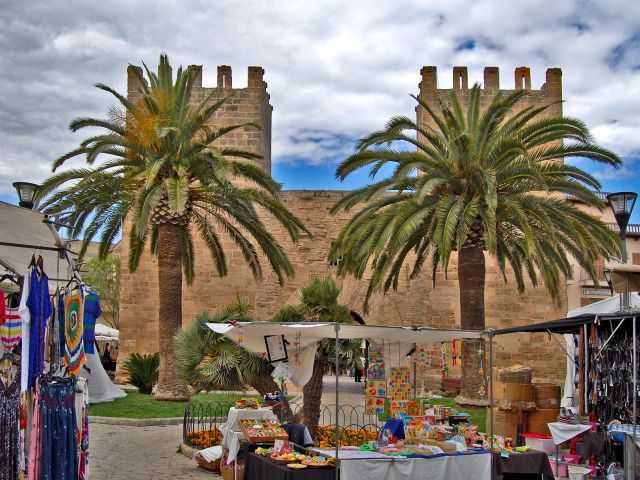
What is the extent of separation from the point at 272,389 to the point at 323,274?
10.0 m

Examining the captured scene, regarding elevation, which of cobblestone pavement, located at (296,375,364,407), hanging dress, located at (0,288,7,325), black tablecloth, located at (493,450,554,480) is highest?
hanging dress, located at (0,288,7,325)

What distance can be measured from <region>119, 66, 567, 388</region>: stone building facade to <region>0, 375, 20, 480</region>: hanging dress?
13.1 meters

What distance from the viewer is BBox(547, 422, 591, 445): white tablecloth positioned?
8945mm

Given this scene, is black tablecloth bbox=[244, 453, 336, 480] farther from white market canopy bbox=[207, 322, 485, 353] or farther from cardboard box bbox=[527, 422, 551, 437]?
cardboard box bbox=[527, 422, 551, 437]

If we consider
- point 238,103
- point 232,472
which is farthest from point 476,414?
point 238,103

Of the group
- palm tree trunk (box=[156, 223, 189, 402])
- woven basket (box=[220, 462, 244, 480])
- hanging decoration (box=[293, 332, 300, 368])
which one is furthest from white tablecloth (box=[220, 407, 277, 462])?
palm tree trunk (box=[156, 223, 189, 402])

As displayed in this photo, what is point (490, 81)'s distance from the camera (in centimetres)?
2059

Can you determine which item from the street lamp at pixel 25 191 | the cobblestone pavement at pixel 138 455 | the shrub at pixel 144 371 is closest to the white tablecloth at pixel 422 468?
the cobblestone pavement at pixel 138 455

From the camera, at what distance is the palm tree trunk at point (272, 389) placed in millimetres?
9586

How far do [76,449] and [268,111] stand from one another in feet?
56.4

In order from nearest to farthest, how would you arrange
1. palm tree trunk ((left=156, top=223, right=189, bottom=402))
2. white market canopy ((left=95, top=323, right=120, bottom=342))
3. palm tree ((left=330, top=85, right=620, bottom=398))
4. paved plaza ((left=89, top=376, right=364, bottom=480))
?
paved plaza ((left=89, top=376, right=364, bottom=480)), palm tree ((left=330, top=85, right=620, bottom=398)), palm tree trunk ((left=156, top=223, right=189, bottom=402)), white market canopy ((left=95, top=323, right=120, bottom=342))

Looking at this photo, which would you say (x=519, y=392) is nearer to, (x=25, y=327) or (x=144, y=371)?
(x=25, y=327)

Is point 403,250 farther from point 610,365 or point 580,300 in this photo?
point 580,300

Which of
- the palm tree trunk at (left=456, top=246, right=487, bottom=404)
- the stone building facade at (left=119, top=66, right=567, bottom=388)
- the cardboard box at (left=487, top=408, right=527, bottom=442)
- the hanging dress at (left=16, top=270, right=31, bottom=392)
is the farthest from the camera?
the stone building facade at (left=119, top=66, right=567, bottom=388)
